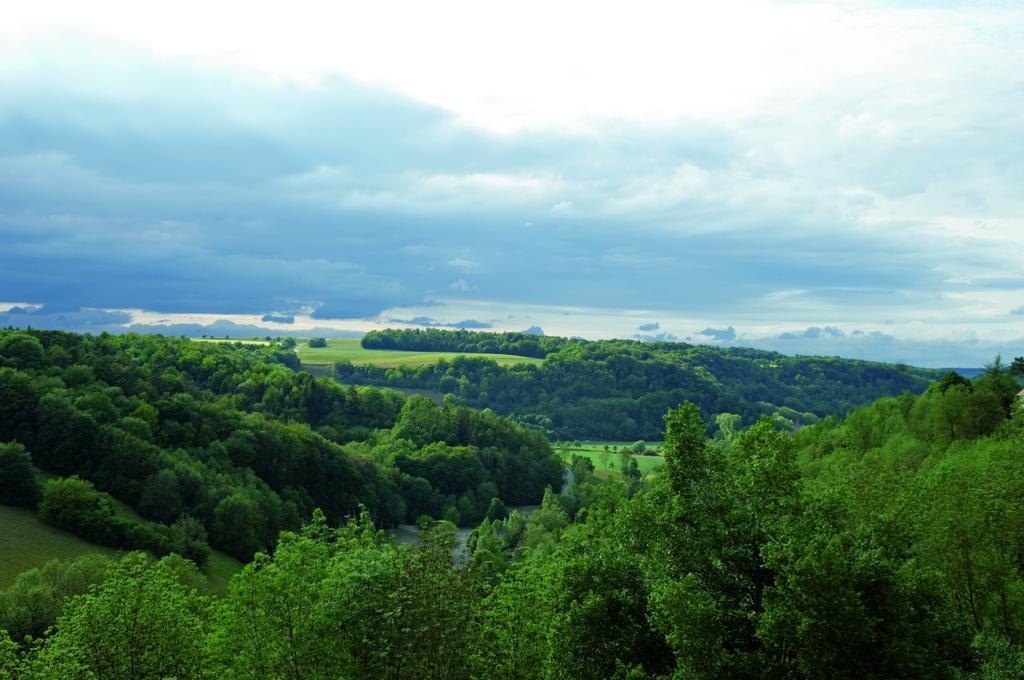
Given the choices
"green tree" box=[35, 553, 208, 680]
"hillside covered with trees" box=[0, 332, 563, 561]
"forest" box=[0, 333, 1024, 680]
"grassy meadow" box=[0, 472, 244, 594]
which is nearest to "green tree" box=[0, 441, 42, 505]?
"hillside covered with trees" box=[0, 332, 563, 561]

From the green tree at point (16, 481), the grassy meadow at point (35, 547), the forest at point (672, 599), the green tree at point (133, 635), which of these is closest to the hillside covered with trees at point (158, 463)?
the green tree at point (16, 481)

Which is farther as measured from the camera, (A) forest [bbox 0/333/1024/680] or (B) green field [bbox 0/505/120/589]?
(B) green field [bbox 0/505/120/589]

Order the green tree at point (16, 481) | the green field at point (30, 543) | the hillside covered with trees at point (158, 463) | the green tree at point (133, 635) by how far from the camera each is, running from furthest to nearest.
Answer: the hillside covered with trees at point (158, 463)
the green tree at point (16, 481)
the green field at point (30, 543)
the green tree at point (133, 635)

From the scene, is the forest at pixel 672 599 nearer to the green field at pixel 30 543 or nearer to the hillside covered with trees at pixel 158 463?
the green field at pixel 30 543

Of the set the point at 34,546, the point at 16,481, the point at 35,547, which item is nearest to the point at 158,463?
the point at 16,481

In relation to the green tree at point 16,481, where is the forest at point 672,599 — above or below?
above

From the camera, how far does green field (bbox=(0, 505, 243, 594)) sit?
8500 cm

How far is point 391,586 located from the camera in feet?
113

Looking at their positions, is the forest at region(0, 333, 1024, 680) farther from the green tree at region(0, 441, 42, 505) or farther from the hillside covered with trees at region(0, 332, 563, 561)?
the hillside covered with trees at region(0, 332, 563, 561)

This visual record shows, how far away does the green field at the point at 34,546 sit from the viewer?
8500 centimetres

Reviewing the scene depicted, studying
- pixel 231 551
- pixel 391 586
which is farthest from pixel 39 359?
pixel 391 586

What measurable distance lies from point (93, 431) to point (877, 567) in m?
120

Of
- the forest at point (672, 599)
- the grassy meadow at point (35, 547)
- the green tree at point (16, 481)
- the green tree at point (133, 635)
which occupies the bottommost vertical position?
the grassy meadow at point (35, 547)

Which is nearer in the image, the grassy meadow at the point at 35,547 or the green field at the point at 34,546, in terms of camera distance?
the grassy meadow at the point at 35,547
